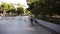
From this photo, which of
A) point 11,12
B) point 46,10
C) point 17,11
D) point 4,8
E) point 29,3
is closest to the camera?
point 46,10

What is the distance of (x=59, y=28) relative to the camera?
55.2 ft

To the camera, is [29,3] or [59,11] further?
[29,3]

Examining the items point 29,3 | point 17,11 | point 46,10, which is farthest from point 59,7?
point 17,11

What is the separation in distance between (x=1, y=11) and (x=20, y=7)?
35.3 meters

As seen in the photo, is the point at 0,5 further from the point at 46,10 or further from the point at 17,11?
the point at 46,10

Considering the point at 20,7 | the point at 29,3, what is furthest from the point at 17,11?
the point at 29,3

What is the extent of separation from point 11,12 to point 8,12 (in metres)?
5.63

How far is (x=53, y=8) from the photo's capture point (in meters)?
18.3

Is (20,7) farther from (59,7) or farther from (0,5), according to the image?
(59,7)

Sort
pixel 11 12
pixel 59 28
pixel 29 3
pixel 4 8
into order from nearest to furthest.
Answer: pixel 59 28, pixel 29 3, pixel 4 8, pixel 11 12

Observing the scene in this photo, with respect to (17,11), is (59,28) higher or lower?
higher

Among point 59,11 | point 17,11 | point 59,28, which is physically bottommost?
point 17,11

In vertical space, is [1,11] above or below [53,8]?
below

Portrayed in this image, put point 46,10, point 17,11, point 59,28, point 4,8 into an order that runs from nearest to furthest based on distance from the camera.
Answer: point 59,28, point 46,10, point 4,8, point 17,11
